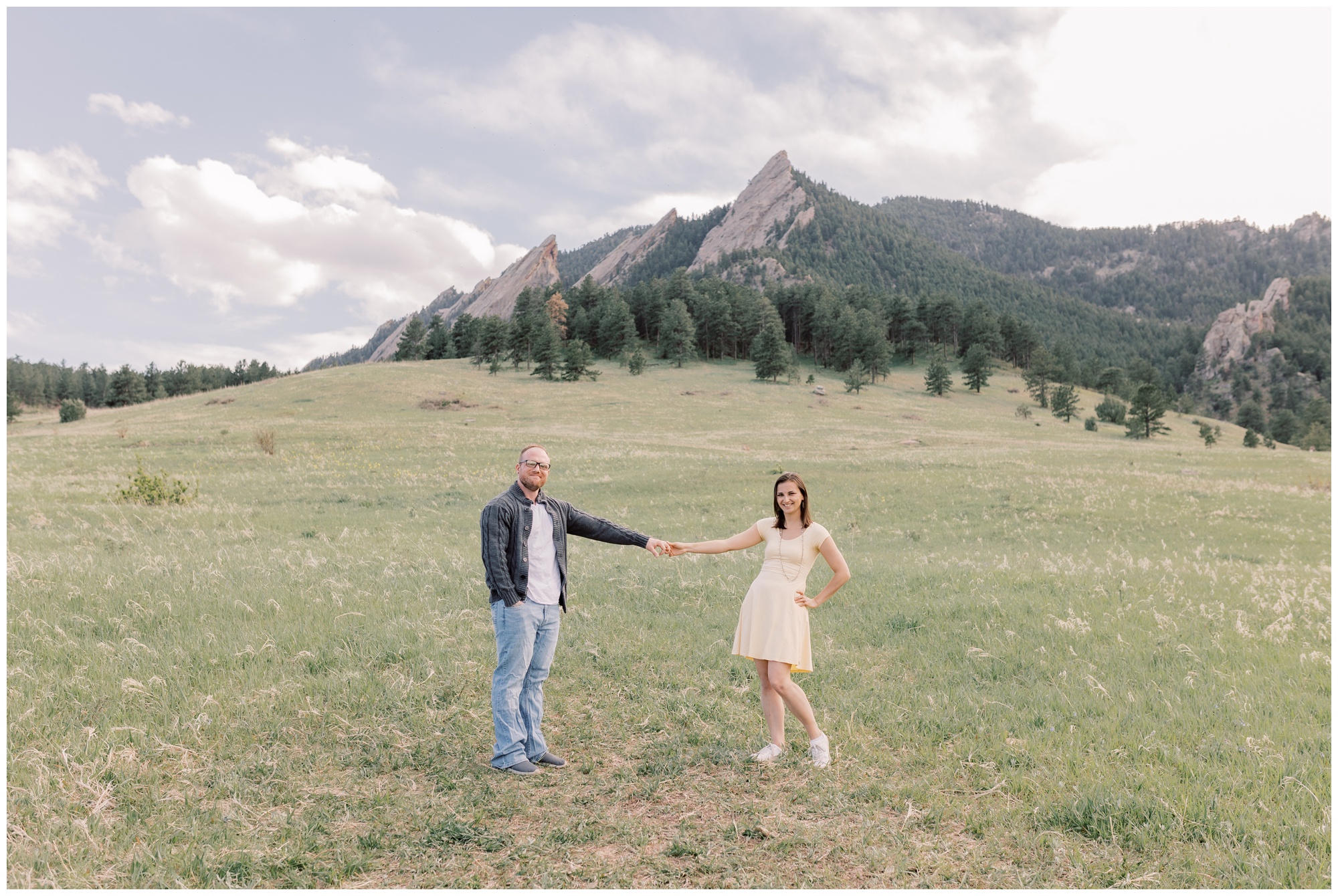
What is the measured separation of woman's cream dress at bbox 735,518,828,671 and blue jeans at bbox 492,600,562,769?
81.1 inches

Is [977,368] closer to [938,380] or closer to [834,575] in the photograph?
[938,380]

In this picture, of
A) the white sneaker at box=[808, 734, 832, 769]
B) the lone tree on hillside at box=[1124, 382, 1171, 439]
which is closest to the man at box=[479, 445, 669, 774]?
the white sneaker at box=[808, 734, 832, 769]

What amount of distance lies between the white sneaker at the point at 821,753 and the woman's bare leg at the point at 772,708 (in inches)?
12.9

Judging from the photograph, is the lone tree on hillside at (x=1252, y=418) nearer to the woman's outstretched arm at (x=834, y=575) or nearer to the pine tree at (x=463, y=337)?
the pine tree at (x=463, y=337)

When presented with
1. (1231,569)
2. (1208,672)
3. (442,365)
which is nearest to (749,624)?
(1208,672)

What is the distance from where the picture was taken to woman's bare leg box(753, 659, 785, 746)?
692 centimetres

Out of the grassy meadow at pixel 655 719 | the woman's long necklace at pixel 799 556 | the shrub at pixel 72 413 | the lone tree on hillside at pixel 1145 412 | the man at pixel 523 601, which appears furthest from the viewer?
the shrub at pixel 72 413

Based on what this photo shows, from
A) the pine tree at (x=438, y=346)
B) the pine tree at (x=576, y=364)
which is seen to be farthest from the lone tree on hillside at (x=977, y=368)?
the pine tree at (x=438, y=346)

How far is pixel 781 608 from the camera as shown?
22.6 ft

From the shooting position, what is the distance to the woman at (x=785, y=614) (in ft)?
22.3

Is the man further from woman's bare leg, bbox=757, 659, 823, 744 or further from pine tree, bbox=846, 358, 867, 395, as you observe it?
pine tree, bbox=846, 358, 867, 395

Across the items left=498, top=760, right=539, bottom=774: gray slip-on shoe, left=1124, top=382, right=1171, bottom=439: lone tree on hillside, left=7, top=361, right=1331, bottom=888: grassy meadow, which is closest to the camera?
left=7, top=361, right=1331, bottom=888: grassy meadow

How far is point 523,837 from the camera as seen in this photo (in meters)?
5.55

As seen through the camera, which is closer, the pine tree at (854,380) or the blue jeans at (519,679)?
the blue jeans at (519,679)
